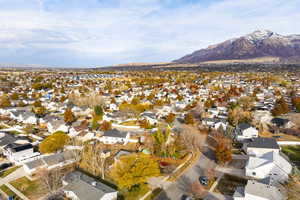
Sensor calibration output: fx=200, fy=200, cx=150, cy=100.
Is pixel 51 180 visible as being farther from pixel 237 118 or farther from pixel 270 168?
pixel 237 118

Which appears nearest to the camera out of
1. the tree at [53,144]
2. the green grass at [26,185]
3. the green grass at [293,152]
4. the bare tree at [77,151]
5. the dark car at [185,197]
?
the dark car at [185,197]

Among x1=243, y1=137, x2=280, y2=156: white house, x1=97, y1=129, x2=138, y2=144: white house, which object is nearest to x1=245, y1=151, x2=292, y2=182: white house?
x1=243, y1=137, x2=280, y2=156: white house

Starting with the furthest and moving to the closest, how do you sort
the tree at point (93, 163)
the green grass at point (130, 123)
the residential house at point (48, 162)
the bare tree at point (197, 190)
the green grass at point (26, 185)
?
the green grass at point (130, 123), the residential house at point (48, 162), the tree at point (93, 163), the green grass at point (26, 185), the bare tree at point (197, 190)

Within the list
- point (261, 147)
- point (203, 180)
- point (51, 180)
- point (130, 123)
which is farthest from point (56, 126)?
point (261, 147)

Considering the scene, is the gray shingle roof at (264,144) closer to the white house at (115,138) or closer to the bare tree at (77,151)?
the white house at (115,138)

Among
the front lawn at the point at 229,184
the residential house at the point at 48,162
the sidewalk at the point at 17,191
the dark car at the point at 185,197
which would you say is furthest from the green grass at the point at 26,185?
the front lawn at the point at 229,184

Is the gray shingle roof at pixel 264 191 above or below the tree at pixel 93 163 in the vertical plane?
above
